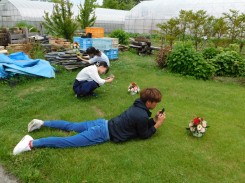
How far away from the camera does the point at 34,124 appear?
4.02 metres

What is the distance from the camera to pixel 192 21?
13.5 meters

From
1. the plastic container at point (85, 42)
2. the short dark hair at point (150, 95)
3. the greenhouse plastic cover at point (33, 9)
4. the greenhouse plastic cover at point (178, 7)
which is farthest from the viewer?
the greenhouse plastic cover at point (33, 9)

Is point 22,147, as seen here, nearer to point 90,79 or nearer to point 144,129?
point 144,129

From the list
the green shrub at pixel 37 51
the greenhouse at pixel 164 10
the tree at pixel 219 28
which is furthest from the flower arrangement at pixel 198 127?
the greenhouse at pixel 164 10

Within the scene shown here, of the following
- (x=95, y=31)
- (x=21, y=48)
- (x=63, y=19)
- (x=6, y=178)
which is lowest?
(x=6, y=178)

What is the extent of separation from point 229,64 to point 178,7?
15.1 meters

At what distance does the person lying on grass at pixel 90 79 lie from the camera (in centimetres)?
547

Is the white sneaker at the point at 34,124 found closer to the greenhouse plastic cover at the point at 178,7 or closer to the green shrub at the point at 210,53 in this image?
the green shrub at the point at 210,53

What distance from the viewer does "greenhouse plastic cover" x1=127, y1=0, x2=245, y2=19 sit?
19719 millimetres

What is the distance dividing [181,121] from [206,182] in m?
1.76

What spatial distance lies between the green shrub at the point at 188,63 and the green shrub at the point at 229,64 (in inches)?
17.2

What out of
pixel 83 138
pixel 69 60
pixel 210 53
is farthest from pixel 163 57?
pixel 83 138

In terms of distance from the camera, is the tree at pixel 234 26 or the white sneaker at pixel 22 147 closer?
the white sneaker at pixel 22 147

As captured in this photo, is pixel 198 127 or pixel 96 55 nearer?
pixel 198 127
